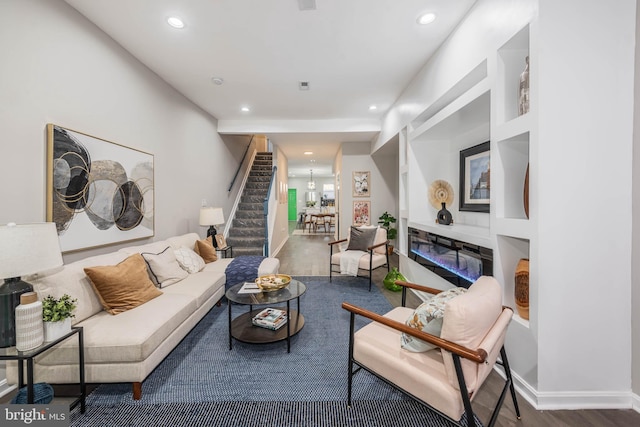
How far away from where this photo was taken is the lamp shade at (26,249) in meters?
1.33

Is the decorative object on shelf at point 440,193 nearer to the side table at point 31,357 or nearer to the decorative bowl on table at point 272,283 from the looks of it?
the decorative bowl on table at point 272,283

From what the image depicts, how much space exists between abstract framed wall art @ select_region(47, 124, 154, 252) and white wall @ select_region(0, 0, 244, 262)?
77 millimetres

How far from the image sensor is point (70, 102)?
2.12 meters

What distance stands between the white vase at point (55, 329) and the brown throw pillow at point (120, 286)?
452 millimetres

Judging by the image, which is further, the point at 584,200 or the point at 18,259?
the point at 584,200

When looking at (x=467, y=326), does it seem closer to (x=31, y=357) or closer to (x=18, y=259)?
(x=31, y=357)

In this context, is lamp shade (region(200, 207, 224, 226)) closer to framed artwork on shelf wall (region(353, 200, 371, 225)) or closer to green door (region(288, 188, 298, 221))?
framed artwork on shelf wall (region(353, 200, 371, 225))

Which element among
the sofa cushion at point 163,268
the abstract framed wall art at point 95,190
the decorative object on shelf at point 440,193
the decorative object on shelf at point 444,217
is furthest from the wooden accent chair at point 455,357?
the abstract framed wall art at point 95,190

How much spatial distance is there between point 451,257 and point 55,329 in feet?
10.1

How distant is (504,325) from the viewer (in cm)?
132

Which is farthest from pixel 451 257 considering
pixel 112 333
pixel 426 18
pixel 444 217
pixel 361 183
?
pixel 361 183

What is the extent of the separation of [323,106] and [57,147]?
3.39 meters

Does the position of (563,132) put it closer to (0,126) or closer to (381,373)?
(381,373)

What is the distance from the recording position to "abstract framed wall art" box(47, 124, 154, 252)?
201cm
